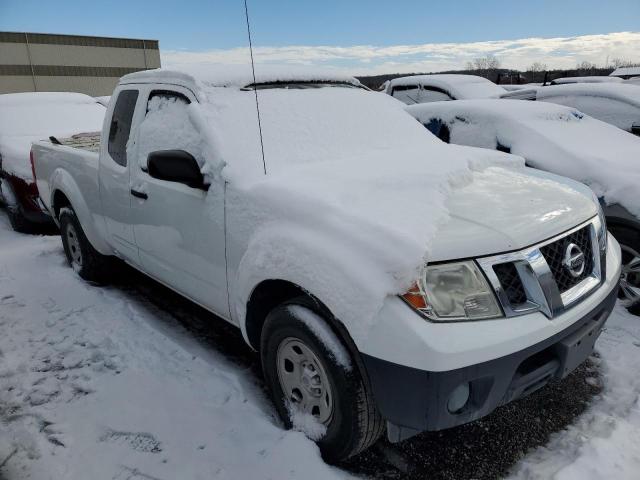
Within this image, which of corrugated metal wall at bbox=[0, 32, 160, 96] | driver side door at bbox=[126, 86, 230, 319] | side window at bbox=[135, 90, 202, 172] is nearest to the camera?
driver side door at bbox=[126, 86, 230, 319]

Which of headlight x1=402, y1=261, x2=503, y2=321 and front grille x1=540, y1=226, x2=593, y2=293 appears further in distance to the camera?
front grille x1=540, y1=226, x2=593, y2=293

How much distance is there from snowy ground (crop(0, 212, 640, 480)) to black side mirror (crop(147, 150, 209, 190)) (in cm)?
124

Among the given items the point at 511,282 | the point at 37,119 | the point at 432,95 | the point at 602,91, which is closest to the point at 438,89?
the point at 432,95

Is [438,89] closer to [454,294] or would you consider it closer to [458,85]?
[458,85]

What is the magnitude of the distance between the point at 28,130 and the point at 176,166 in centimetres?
597

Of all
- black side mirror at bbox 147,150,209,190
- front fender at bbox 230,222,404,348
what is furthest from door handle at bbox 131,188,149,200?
front fender at bbox 230,222,404,348

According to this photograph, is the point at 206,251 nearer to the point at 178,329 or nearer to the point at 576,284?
the point at 178,329

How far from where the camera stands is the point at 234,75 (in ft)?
10.0

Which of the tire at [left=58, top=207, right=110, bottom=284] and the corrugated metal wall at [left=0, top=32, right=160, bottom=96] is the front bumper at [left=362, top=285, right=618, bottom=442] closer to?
the tire at [left=58, top=207, right=110, bottom=284]

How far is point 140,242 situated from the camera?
3416mm

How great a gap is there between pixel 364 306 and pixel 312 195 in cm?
63

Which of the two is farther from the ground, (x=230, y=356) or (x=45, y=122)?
(x=45, y=122)

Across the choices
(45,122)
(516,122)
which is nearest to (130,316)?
(516,122)

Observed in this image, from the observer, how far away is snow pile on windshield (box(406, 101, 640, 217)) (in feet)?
12.6
